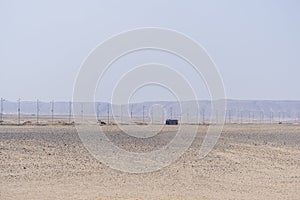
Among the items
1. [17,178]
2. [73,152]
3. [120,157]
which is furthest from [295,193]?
[73,152]

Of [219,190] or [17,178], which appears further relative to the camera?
[17,178]

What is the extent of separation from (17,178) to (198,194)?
687cm

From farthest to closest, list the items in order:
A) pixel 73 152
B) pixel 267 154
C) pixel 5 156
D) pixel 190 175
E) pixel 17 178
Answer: pixel 267 154 → pixel 73 152 → pixel 5 156 → pixel 190 175 → pixel 17 178

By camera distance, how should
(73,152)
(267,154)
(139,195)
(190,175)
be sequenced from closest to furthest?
(139,195) → (190,175) → (73,152) → (267,154)

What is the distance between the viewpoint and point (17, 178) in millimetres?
19562

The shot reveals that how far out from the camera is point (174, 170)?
73.8ft

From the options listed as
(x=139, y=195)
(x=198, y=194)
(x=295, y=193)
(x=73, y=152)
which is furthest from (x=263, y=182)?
(x=73, y=152)

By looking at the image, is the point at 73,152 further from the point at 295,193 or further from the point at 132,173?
the point at 295,193

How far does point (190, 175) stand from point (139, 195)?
5.51 metres

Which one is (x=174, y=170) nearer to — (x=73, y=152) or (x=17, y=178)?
(x=17, y=178)

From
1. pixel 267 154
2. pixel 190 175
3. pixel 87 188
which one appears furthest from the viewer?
pixel 267 154

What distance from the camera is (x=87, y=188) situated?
17.4m

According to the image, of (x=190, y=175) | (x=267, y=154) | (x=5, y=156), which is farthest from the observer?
(x=267, y=154)

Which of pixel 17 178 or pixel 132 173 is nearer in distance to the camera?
pixel 17 178
